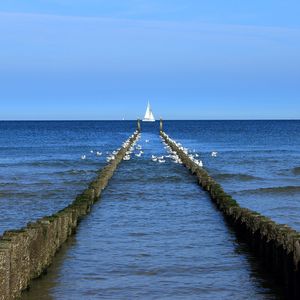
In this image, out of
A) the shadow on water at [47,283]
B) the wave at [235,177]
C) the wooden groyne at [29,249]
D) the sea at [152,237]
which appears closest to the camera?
the wooden groyne at [29,249]

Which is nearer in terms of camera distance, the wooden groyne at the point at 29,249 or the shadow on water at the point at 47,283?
the wooden groyne at the point at 29,249

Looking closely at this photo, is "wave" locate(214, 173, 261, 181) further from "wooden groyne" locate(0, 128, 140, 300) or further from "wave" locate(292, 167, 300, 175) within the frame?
"wooden groyne" locate(0, 128, 140, 300)

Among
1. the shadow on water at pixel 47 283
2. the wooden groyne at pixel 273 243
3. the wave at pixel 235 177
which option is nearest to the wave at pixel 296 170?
the wave at pixel 235 177

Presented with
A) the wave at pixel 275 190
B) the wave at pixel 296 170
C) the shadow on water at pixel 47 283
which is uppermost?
the wave at pixel 296 170

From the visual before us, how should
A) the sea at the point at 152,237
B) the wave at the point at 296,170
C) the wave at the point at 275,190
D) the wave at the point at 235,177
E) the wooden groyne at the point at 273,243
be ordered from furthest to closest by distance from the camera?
the wave at the point at 296,170, the wave at the point at 235,177, the wave at the point at 275,190, the sea at the point at 152,237, the wooden groyne at the point at 273,243

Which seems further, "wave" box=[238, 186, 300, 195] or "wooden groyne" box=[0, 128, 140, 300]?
"wave" box=[238, 186, 300, 195]

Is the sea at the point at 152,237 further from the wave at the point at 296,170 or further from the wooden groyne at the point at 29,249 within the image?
the wave at the point at 296,170

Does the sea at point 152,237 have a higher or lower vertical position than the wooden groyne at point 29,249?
lower

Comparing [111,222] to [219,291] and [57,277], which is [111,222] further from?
[219,291]

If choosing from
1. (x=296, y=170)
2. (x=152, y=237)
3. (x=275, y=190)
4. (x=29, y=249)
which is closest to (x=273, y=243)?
(x=29, y=249)

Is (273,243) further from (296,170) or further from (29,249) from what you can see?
(296,170)

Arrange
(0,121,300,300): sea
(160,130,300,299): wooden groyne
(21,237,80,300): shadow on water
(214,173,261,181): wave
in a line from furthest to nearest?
(214,173,261,181): wave < (0,121,300,300): sea < (21,237,80,300): shadow on water < (160,130,300,299): wooden groyne

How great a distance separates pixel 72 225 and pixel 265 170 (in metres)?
26.7

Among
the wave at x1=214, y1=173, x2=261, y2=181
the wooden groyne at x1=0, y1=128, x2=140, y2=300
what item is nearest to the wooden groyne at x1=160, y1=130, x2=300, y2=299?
the wooden groyne at x1=0, y1=128, x2=140, y2=300
